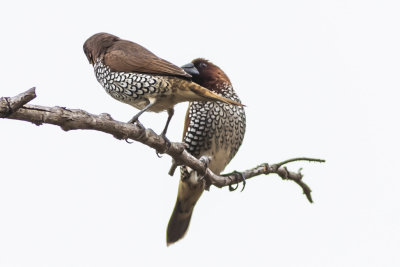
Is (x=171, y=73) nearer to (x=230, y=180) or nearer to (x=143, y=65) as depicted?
(x=143, y=65)

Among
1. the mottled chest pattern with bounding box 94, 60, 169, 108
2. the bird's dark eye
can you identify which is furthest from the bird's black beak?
the mottled chest pattern with bounding box 94, 60, 169, 108

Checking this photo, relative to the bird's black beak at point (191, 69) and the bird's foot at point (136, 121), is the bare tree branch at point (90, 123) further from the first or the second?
the bird's black beak at point (191, 69)

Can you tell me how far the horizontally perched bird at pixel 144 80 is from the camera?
4.52m

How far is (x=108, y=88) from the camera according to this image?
15.8 ft

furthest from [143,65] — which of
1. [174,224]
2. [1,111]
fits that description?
[174,224]

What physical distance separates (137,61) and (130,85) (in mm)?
241

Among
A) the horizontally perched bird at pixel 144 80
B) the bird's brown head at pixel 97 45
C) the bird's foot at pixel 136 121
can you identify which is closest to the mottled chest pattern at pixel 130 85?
the horizontally perched bird at pixel 144 80

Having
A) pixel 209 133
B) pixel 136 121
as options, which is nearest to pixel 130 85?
pixel 136 121

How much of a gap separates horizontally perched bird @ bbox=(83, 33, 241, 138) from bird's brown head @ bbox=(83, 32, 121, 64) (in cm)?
7

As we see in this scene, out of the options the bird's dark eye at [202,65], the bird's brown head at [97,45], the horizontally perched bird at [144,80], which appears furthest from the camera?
the bird's dark eye at [202,65]

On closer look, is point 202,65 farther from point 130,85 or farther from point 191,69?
point 130,85

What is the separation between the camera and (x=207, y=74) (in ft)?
21.5

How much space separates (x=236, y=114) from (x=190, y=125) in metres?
0.49

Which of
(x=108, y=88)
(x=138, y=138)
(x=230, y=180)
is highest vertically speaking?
(x=108, y=88)
